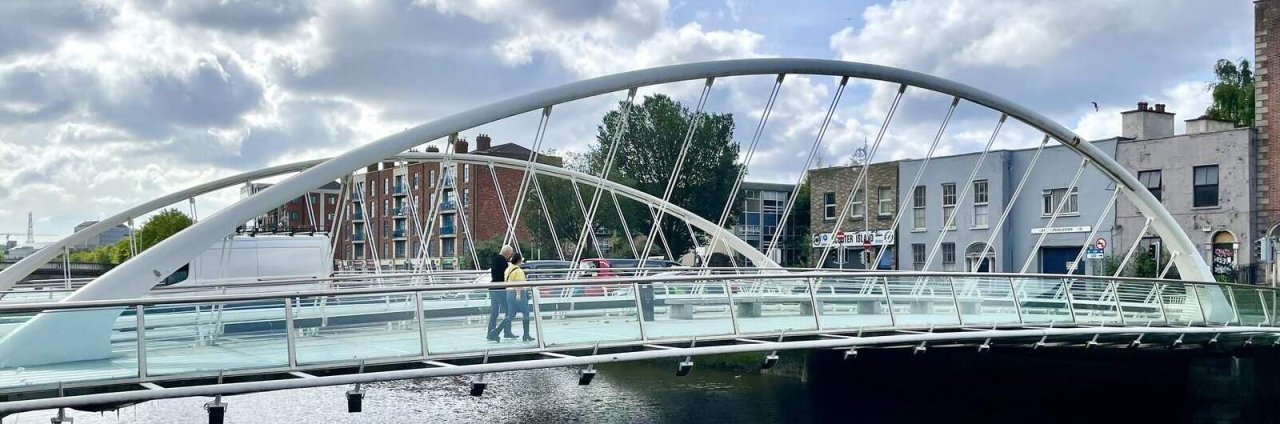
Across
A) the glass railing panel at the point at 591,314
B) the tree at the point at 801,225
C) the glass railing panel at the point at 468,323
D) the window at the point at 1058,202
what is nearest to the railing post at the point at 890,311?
the glass railing panel at the point at 591,314

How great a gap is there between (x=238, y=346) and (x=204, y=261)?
635 inches

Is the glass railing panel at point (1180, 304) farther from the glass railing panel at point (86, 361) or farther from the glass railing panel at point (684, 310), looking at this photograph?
the glass railing panel at point (86, 361)

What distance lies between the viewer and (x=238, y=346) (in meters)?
12.3

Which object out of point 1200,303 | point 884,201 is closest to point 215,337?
point 1200,303

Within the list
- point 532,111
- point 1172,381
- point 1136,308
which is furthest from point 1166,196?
point 532,111

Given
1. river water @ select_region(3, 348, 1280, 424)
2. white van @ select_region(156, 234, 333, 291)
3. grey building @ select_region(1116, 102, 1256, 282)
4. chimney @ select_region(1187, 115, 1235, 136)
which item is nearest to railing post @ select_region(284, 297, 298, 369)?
river water @ select_region(3, 348, 1280, 424)

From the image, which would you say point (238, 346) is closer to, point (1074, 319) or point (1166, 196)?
point (1074, 319)

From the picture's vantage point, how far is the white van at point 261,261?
1077 inches

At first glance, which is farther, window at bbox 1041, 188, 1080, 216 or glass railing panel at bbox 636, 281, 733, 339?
window at bbox 1041, 188, 1080, 216

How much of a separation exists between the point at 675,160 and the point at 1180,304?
138 ft

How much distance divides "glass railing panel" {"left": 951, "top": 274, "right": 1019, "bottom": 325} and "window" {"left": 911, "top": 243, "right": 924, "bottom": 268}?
3212cm

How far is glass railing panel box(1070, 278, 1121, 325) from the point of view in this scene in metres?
19.3

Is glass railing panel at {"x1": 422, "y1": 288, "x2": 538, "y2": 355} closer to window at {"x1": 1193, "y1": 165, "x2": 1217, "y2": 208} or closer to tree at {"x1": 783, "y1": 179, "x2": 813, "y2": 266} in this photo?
window at {"x1": 1193, "y1": 165, "x2": 1217, "y2": 208}

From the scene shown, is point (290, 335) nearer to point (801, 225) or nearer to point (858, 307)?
point (858, 307)
